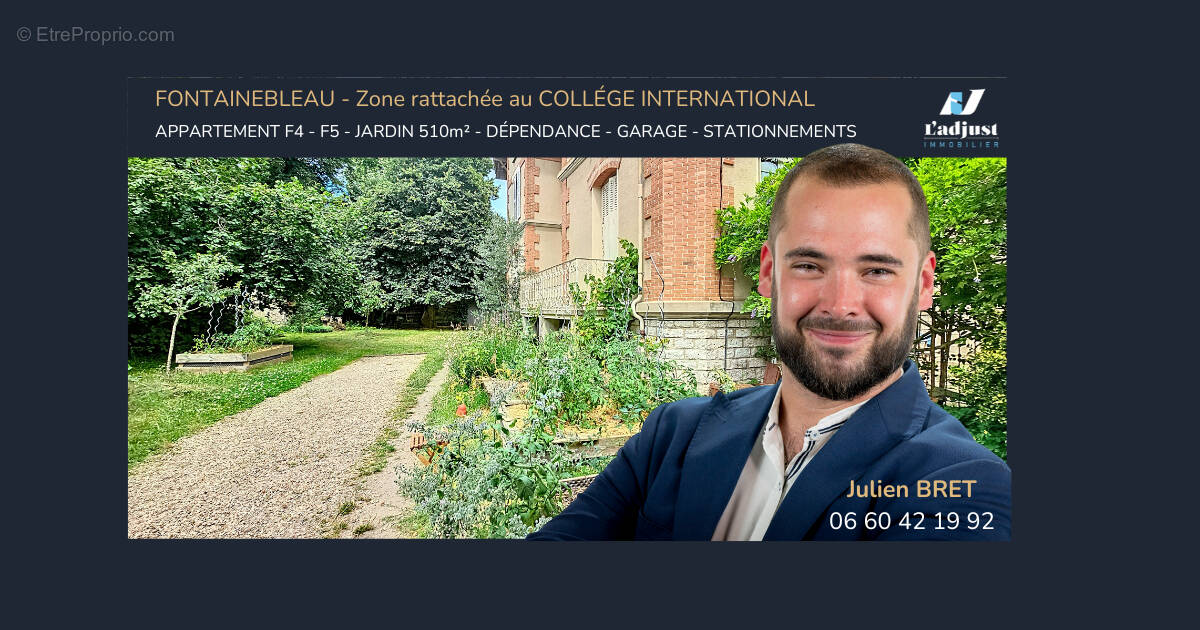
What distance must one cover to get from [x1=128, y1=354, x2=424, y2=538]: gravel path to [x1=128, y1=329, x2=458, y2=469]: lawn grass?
53mm

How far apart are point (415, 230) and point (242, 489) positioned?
4.63ft

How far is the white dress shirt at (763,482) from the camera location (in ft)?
4.95

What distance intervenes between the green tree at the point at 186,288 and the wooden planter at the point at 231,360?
7 cm

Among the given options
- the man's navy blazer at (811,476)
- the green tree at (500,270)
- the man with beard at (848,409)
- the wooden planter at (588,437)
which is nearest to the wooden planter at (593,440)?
the wooden planter at (588,437)

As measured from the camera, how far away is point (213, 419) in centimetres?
209

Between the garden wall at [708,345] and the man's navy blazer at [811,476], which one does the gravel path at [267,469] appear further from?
the garden wall at [708,345]

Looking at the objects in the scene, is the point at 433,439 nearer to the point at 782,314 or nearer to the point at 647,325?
the point at 647,325

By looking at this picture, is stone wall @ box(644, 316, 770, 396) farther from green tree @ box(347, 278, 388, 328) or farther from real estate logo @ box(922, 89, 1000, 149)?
green tree @ box(347, 278, 388, 328)

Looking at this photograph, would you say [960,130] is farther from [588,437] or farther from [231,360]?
[231,360]

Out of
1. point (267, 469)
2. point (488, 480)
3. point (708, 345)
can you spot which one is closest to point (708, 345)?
point (708, 345)

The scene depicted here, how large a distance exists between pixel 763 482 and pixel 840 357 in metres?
0.50

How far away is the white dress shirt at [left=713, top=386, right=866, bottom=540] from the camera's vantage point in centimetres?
151

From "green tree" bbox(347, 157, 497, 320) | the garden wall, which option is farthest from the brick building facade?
"green tree" bbox(347, 157, 497, 320)

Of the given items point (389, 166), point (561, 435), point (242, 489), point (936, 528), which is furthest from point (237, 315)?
point (936, 528)
